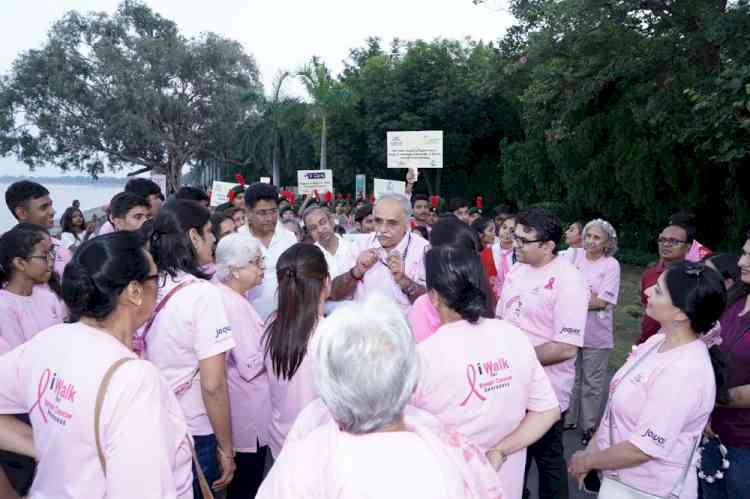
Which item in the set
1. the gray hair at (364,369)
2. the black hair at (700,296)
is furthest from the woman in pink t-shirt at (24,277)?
the black hair at (700,296)

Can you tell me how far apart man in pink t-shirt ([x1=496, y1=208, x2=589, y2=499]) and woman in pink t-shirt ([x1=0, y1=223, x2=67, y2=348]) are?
2726 millimetres

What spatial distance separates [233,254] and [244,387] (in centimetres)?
67

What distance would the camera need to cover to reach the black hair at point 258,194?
193 inches

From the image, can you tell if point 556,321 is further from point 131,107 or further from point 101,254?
point 131,107

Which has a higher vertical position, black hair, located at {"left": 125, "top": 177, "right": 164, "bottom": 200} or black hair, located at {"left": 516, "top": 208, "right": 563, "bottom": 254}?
black hair, located at {"left": 125, "top": 177, "right": 164, "bottom": 200}

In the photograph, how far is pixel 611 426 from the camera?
9.00 ft

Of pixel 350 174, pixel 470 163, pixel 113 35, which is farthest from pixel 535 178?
pixel 113 35

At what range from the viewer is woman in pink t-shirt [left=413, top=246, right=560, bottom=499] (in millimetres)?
2254

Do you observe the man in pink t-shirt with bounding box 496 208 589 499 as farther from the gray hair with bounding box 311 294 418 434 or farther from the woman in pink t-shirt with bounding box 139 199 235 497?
the gray hair with bounding box 311 294 418 434

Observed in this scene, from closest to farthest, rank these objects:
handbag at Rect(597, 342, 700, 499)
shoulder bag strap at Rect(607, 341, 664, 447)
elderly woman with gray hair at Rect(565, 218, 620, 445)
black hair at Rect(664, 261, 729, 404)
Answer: handbag at Rect(597, 342, 700, 499) → black hair at Rect(664, 261, 729, 404) → shoulder bag strap at Rect(607, 341, 664, 447) → elderly woman with gray hair at Rect(565, 218, 620, 445)

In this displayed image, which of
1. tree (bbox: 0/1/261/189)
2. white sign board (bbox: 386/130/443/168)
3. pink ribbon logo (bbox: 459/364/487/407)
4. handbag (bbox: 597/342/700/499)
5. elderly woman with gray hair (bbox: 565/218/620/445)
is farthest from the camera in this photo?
tree (bbox: 0/1/261/189)

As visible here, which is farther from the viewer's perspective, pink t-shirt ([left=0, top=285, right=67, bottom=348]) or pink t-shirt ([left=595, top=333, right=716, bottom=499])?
pink t-shirt ([left=0, top=285, right=67, bottom=348])

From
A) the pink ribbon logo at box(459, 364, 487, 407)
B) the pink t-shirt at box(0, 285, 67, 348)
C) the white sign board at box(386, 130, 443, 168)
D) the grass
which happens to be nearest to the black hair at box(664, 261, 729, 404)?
the pink ribbon logo at box(459, 364, 487, 407)

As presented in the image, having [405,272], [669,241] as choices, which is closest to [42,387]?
[405,272]
